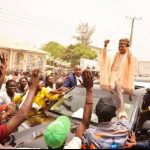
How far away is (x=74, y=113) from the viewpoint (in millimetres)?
5746

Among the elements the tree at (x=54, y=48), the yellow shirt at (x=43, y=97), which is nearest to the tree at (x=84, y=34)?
the tree at (x=54, y=48)

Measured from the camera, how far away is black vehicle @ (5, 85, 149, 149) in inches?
186

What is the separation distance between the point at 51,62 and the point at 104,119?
59.1m

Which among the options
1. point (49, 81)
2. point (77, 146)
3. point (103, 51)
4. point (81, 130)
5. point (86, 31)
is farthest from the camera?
point (86, 31)

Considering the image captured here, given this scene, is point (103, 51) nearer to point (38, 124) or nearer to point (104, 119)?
point (38, 124)

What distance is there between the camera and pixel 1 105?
5.98 metres

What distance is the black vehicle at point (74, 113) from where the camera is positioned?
186 inches

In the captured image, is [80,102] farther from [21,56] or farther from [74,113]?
[21,56]

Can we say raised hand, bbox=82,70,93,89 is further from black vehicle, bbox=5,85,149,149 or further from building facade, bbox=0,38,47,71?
building facade, bbox=0,38,47,71

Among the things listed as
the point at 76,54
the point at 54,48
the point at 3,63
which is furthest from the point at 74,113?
the point at 54,48

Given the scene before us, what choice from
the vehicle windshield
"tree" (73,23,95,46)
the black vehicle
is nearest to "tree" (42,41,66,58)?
"tree" (73,23,95,46)

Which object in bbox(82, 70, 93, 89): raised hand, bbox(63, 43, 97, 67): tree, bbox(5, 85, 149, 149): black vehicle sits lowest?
bbox(5, 85, 149, 149): black vehicle

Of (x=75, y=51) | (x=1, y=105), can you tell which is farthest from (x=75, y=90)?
(x=75, y=51)

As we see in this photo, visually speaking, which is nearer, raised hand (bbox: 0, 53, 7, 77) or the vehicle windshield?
raised hand (bbox: 0, 53, 7, 77)
